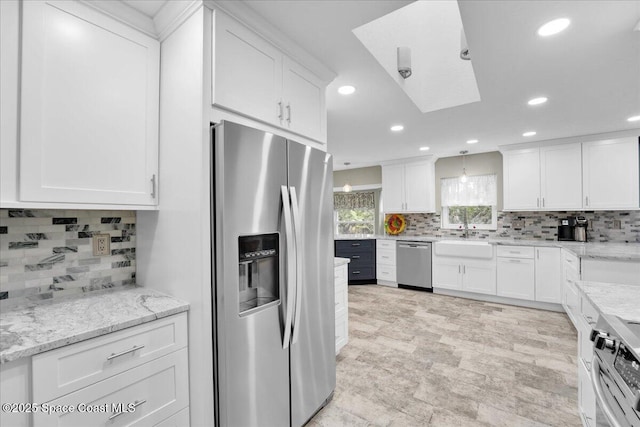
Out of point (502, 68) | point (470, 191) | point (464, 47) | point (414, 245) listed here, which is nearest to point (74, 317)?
point (464, 47)

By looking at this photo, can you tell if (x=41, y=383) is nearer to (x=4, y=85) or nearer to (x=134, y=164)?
(x=134, y=164)

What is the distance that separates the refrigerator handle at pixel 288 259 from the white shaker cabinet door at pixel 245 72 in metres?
0.47

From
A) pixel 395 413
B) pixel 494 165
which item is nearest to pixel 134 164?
pixel 395 413

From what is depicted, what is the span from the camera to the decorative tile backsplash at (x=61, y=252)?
1.42 metres

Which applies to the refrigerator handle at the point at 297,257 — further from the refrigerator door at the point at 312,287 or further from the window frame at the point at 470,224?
the window frame at the point at 470,224

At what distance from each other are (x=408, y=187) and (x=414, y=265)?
1.49 m

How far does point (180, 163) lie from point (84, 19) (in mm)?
797

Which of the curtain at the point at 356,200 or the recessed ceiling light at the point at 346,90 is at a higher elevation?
the recessed ceiling light at the point at 346,90

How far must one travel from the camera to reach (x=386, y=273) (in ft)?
18.0

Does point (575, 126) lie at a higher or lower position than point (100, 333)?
higher

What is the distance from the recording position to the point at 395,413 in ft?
6.41

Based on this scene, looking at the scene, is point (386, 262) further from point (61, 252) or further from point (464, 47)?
point (61, 252)

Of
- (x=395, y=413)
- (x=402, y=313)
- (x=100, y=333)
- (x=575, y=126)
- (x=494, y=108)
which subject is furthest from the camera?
(x=402, y=313)

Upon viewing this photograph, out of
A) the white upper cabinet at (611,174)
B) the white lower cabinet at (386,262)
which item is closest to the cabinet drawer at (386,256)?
the white lower cabinet at (386,262)
